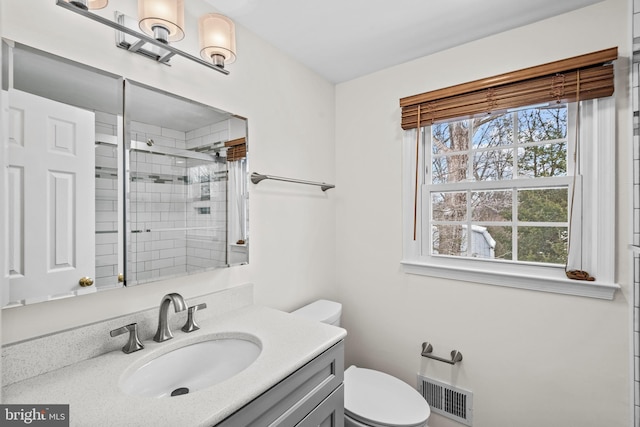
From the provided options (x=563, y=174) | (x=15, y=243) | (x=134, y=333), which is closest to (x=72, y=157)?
(x=15, y=243)

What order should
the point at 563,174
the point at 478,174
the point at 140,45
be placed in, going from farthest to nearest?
the point at 478,174 < the point at 563,174 < the point at 140,45

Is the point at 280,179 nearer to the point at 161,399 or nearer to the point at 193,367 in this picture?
the point at 193,367

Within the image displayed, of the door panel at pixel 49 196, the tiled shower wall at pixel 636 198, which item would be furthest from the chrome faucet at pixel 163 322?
the tiled shower wall at pixel 636 198

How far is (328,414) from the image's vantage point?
110 cm

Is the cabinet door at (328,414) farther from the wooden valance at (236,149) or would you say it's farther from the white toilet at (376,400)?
the wooden valance at (236,149)

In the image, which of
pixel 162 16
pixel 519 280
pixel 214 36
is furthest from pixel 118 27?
pixel 519 280

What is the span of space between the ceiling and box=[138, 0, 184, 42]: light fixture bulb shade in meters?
0.39

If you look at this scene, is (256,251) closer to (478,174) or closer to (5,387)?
(5,387)

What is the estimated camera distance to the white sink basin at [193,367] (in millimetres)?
958

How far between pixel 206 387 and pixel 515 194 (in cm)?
173

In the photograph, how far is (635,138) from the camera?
1.19 m

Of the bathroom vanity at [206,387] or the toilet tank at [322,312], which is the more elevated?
the bathroom vanity at [206,387]

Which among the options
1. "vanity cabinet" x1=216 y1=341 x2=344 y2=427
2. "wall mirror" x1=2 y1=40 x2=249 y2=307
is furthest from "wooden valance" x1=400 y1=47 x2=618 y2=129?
"vanity cabinet" x1=216 y1=341 x2=344 y2=427

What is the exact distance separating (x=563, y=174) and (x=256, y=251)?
165 centimetres
